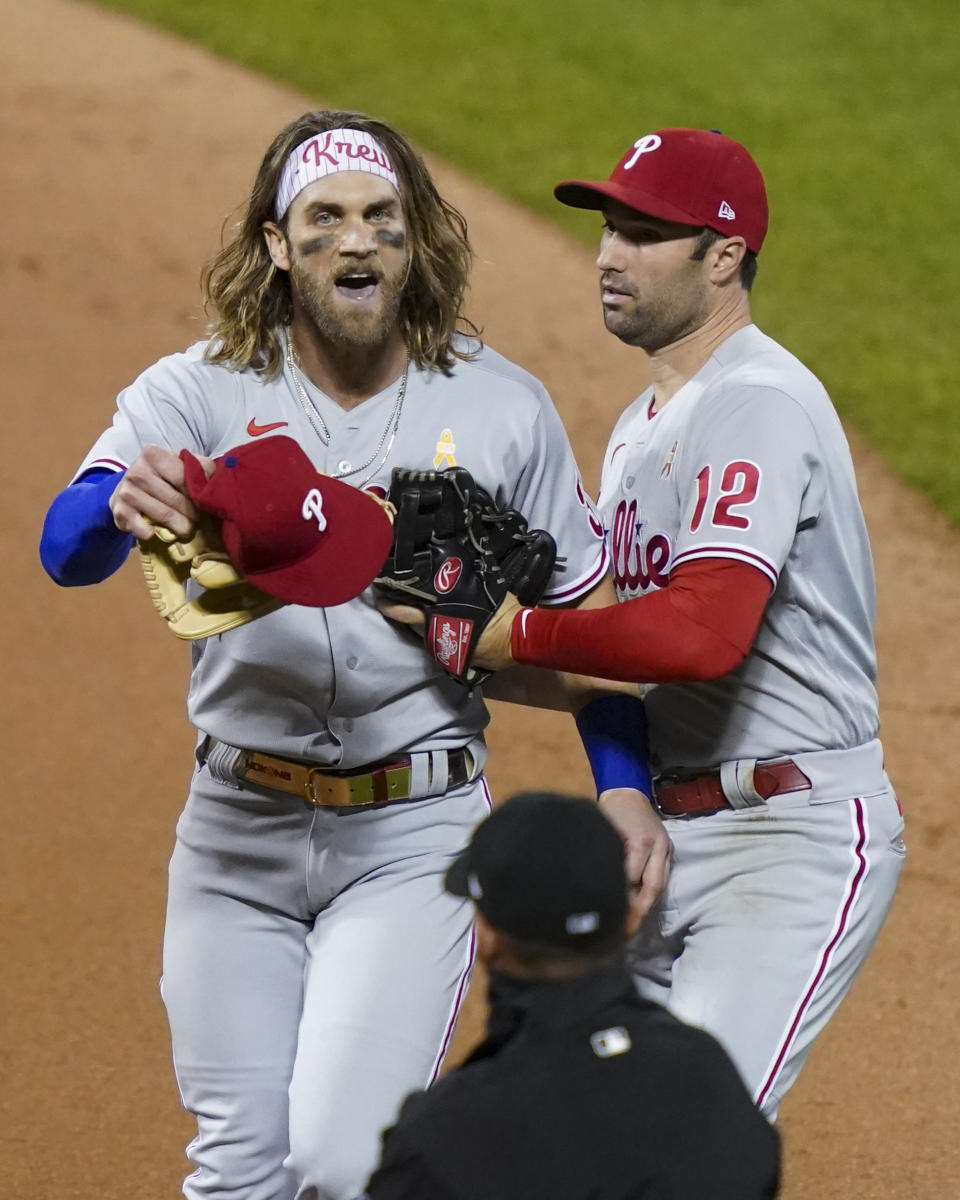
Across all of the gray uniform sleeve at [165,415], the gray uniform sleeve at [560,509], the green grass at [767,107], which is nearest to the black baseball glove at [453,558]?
the gray uniform sleeve at [560,509]

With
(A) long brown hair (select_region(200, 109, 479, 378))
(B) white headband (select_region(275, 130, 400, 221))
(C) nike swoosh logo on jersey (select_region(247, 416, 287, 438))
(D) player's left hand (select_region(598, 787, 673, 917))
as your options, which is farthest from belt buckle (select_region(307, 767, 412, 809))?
(B) white headband (select_region(275, 130, 400, 221))

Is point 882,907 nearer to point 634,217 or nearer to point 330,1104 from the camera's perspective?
point 330,1104

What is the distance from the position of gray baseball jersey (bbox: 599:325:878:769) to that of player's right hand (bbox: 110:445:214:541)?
2.77 ft

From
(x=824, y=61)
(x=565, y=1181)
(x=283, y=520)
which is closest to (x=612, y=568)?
(x=283, y=520)

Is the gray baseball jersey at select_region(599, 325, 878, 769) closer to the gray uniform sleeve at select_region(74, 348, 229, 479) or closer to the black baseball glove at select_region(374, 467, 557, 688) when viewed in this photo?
the black baseball glove at select_region(374, 467, 557, 688)

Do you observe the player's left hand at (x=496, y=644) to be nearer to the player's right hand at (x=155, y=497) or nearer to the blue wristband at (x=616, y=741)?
the blue wristband at (x=616, y=741)

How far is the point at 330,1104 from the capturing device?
8.70ft

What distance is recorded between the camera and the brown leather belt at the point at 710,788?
9.74 ft

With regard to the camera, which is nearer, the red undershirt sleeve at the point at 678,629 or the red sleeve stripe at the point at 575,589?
the red undershirt sleeve at the point at 678,629

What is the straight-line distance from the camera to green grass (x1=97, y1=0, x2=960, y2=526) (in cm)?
941

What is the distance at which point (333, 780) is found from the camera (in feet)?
9.48

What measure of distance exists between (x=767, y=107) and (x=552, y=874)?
421 inches

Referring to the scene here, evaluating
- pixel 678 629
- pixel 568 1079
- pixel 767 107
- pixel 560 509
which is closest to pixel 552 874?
pixel 568 1079

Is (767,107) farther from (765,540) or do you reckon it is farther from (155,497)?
(155,497)
